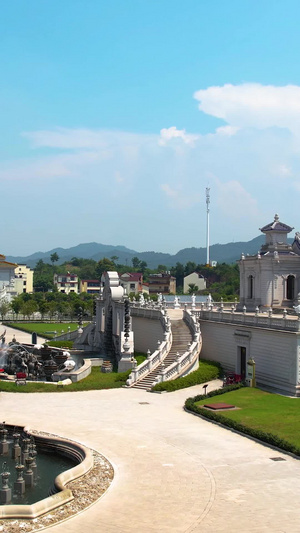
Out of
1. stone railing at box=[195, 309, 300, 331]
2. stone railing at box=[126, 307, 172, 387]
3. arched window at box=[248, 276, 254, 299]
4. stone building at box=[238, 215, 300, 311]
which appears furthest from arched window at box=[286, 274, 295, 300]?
stone railing at box=[126, 307, 172, 387]

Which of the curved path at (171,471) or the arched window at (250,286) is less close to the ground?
the arched window at (250,286)

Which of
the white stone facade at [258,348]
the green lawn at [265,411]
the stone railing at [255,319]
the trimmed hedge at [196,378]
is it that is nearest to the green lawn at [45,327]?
the stone railing at [255,319]

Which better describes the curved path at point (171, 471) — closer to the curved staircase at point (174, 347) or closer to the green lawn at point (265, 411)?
the green lawn at point (265, 411)

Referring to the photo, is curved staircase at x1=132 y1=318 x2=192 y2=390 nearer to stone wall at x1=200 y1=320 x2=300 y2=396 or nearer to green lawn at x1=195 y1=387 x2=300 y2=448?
stone wall at x1=200 y1=320 x2=300 y2=396

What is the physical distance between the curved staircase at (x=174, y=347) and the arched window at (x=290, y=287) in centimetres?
936

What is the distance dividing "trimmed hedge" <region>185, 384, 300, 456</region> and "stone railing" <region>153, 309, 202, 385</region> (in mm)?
5157

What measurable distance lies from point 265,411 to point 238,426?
11.9ft

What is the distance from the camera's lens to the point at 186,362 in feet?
141

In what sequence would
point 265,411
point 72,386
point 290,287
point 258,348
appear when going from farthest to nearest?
1. point 290,287
2. point 72,386
3. point 258,348
4. point 265,411

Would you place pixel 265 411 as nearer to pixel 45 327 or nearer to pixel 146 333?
pixel 146 333

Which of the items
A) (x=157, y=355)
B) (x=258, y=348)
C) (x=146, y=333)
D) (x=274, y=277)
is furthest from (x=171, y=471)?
(x=146, y=333)

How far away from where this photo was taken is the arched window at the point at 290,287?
172 feet

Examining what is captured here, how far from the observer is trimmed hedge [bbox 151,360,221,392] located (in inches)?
1545

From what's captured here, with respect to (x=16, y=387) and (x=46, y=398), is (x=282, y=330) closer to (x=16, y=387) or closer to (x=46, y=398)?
(x=46, y=398)
